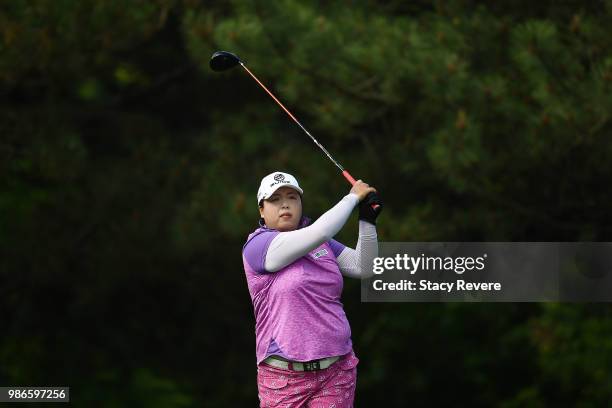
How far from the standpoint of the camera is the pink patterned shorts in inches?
168

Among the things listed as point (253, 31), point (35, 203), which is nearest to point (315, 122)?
point (253, 31)

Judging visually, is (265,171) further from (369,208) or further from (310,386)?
(310,386)

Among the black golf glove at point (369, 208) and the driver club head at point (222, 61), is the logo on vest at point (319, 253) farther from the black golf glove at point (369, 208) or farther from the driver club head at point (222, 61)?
the driver club head at point (222, 61)

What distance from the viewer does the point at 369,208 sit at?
440 cm

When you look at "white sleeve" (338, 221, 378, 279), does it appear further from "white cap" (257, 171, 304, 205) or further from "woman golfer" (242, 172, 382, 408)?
"white cap" (257, 171, 304, 205)

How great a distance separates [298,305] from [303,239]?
22 cm

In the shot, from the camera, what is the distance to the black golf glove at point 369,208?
4363mm

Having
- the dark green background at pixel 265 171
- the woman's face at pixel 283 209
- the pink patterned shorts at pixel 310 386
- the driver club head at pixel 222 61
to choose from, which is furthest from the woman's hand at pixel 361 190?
the dark green background at pixel 265 171

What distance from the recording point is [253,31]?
8500 millimetres

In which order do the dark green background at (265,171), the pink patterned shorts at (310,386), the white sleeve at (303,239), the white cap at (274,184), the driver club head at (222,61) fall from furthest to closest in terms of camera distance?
A: the dark green background at (265,171)
the driver club head at (222,61)
the white cap at (274,184)
the pink patterned shorts at (310,386)
the white sleeve at (303,239)

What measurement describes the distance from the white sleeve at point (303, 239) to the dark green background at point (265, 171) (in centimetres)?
369

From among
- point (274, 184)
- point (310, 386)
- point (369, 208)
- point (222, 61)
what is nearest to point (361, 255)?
point (369, 208)

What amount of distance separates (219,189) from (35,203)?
1.51 m

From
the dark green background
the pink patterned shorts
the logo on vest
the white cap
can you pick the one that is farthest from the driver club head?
the dark green background
